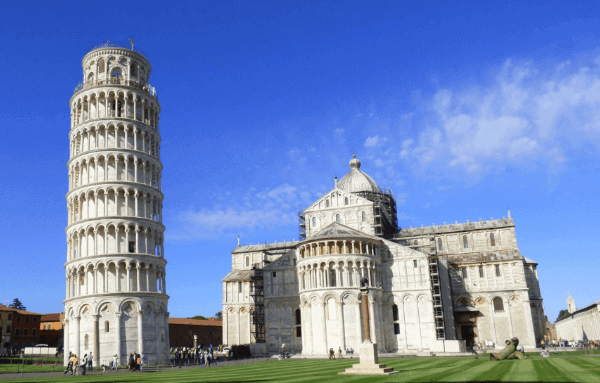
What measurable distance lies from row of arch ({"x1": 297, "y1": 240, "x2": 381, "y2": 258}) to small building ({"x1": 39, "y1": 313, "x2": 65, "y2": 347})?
58.4 meters

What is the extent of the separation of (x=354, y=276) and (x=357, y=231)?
8439 mm

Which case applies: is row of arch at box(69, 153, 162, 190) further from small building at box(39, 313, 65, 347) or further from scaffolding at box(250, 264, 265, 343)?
small building at box(39, 313, 65, 347)

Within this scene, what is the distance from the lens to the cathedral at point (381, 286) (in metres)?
61.3

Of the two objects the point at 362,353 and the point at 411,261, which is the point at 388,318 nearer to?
the point at 411,261

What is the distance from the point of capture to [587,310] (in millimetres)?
79750

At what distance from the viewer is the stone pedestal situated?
29.2m

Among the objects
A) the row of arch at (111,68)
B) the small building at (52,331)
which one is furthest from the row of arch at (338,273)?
the small building at (52,331)

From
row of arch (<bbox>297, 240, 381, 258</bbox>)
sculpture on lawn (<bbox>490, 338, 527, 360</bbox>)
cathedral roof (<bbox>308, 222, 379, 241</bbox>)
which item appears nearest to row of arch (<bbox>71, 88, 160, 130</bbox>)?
row of arch (<bbox>297, 240, 381, 258</bbox>)

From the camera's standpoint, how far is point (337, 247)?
202 ft

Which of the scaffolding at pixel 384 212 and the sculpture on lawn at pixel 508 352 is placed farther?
the scaffolding at pixel 384 212

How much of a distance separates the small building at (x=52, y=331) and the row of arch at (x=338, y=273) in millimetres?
58234

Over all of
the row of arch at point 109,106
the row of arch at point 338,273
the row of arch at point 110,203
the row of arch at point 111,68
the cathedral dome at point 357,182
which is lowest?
the row of arch at point 338,273

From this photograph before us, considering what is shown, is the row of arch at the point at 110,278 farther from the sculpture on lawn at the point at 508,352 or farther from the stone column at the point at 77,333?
the sculpture on lawn at the point at 508,352

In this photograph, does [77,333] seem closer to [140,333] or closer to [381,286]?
[140,333]
